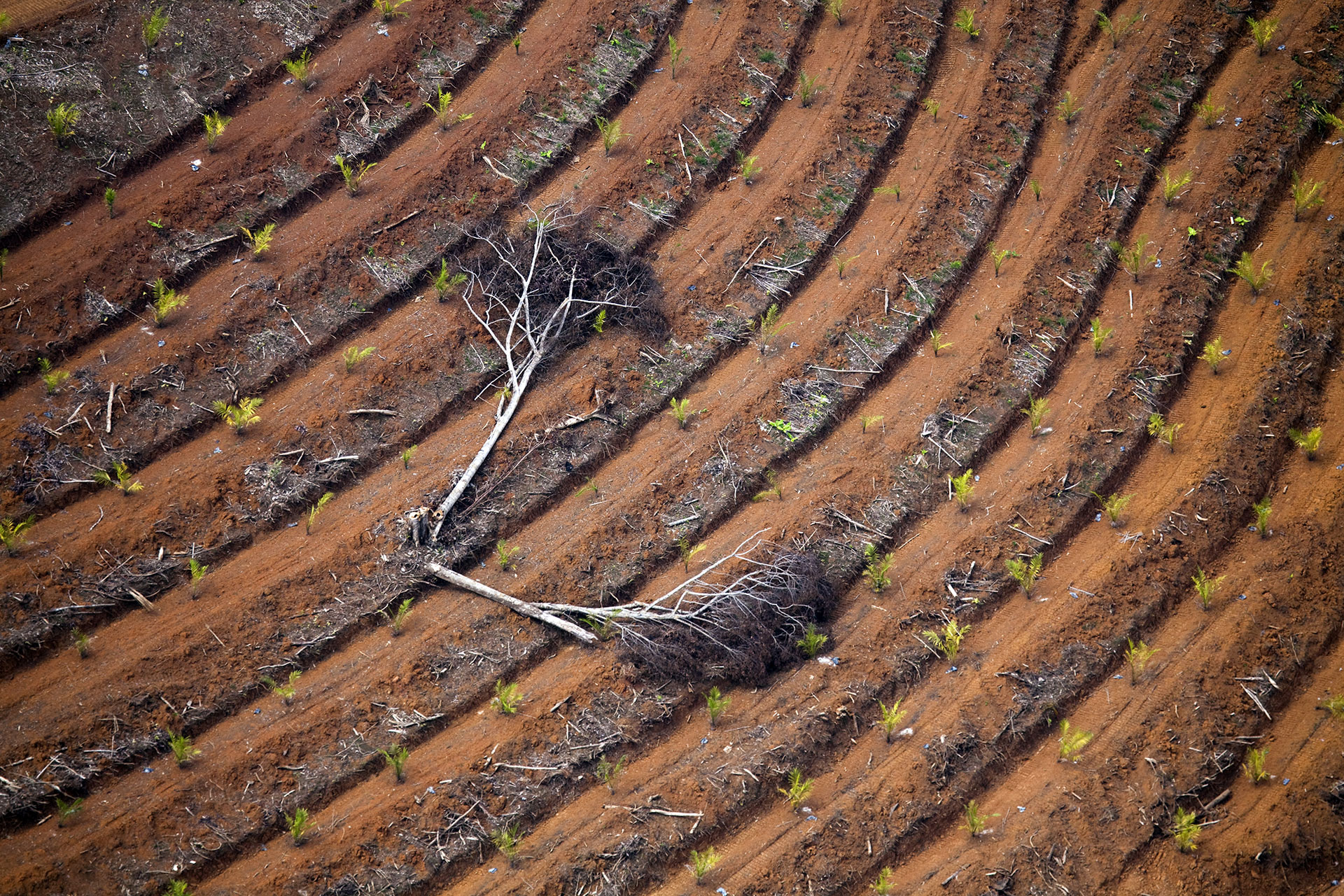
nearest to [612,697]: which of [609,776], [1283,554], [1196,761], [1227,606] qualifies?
[609,776]

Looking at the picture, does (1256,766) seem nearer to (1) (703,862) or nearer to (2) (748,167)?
(1) (703,862)

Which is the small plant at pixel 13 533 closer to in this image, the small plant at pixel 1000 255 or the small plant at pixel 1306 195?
the small plant at pixel 1000 255

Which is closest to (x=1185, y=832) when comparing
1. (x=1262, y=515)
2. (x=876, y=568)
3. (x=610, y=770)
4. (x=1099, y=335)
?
(x=1262, y=515)

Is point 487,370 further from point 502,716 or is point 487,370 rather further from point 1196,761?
point 1196,761

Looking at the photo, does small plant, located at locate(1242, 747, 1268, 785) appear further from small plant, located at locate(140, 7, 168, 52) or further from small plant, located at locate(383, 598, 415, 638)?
small plant, located at locate(140, 7, 168, 52)

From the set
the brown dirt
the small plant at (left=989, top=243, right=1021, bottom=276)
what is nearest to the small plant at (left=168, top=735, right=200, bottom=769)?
the brown dirt

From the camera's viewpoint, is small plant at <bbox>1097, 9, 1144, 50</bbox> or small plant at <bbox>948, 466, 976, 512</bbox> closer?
small plant at <bbox>948, 466, 976, 512</bbox>
